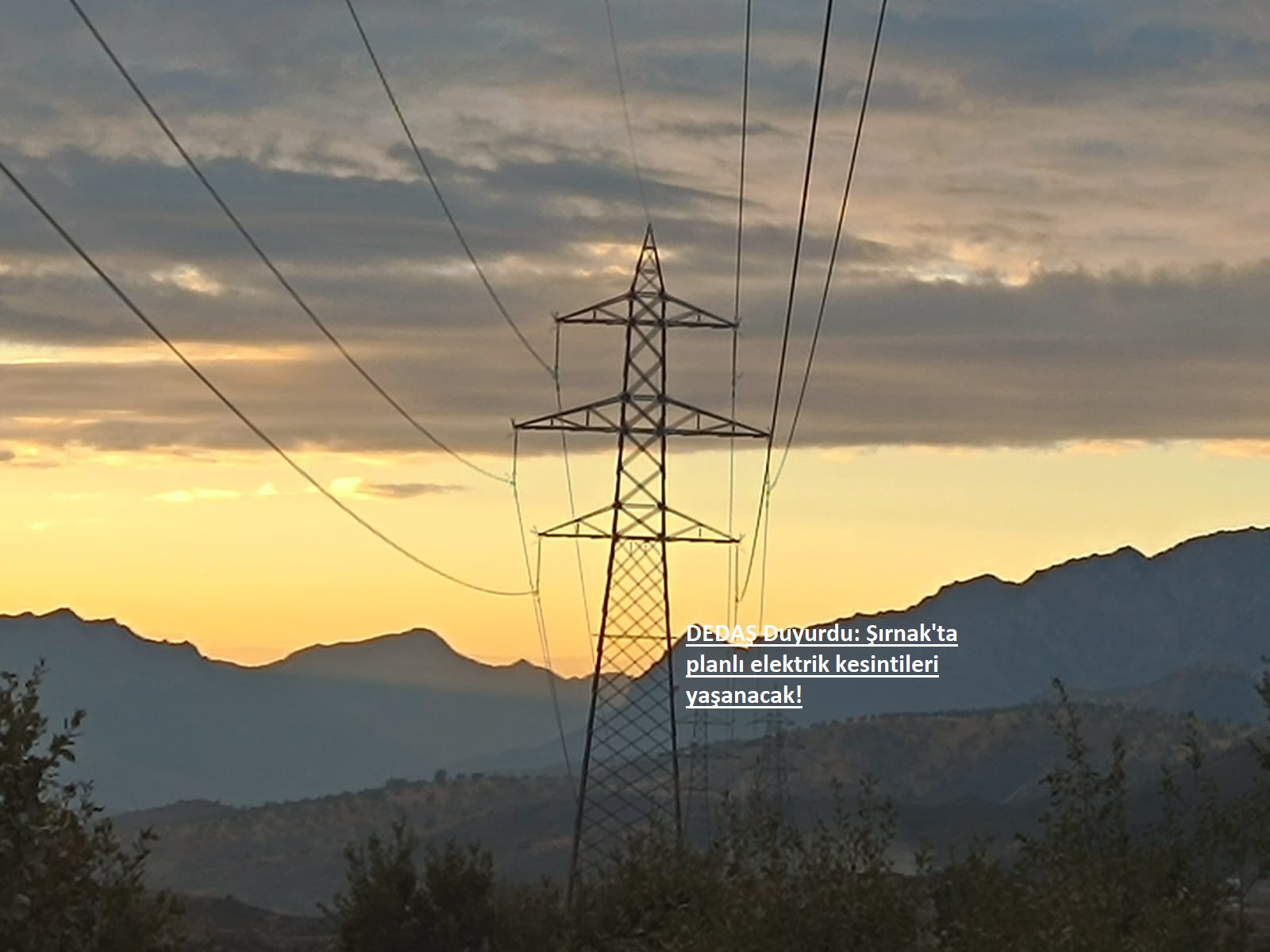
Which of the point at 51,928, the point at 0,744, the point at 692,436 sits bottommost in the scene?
the point at 51,928

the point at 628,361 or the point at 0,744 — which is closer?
the point at 0,744

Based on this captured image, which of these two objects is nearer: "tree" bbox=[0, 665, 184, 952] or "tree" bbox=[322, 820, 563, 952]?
"tree" bbox=[0, 665, 184, 952]

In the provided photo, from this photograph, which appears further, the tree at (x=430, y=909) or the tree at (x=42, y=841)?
the tree at (x=430, y=909)

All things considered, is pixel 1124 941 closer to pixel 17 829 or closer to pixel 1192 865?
pixel 1192 865

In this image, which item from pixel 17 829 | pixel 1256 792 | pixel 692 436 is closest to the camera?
pixel 17 829

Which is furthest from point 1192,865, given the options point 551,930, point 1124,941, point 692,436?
point 692,436

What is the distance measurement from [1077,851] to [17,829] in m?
21.5

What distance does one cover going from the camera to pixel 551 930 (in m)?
53.8

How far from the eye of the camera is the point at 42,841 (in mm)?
25938

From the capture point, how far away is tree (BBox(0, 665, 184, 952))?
2433cm

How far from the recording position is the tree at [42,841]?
2433 cm

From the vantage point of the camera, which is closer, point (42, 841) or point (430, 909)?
point (42, 841)

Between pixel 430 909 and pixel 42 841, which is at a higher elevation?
pixel 430 909

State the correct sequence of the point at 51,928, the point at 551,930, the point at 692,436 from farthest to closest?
1. the point at 692,436
2. the point at 551,930
3. the point at 51,928
